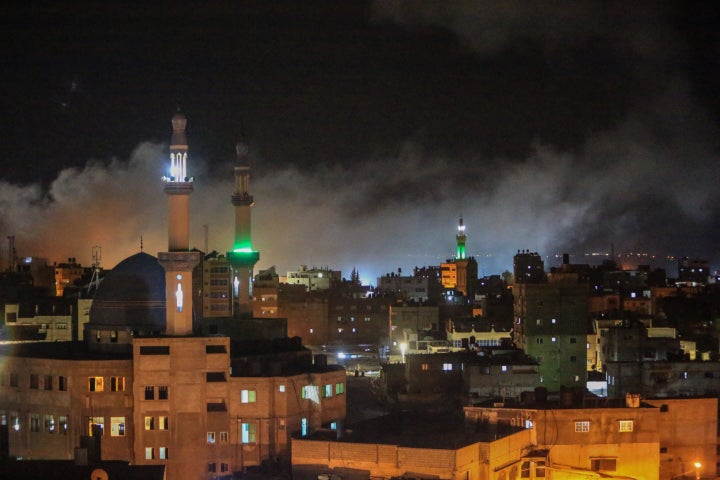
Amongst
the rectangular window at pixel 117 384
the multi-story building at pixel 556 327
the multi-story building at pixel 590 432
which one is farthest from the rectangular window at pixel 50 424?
the multi-story building at pixel 556 327

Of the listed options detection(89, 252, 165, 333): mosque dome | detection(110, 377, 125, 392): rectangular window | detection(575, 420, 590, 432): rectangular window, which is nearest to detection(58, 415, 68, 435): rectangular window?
detection(110, 377, 125, 392): rectangular window

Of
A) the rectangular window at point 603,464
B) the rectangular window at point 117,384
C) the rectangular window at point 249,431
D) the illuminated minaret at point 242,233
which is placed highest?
the illuminated minaret at point 242,233

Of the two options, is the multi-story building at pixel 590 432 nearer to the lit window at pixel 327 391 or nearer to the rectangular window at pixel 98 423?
the lit window at pixel 327 391

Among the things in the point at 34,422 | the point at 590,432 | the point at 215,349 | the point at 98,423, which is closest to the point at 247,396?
the point at 215,349

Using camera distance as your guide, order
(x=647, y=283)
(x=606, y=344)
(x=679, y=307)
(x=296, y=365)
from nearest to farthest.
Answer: (x=296, y=365)
(x=606, y=344)
(x=679, y=307)
(x=647, y=283)

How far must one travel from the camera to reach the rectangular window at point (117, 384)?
96.2 ft

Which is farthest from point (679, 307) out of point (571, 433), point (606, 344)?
point (571, 433)

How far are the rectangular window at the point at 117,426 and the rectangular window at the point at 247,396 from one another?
120 inches

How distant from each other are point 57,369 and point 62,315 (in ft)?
67.5

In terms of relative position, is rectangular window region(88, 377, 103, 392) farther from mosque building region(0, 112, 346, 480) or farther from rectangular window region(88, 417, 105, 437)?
rectangular window region(88, 417, 105, 437)

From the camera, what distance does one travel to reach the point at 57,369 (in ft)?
97.2

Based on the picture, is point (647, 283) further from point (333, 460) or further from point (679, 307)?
point (333, 460)

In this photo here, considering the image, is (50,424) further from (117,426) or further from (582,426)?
(582,426)

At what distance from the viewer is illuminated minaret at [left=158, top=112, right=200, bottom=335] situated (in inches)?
1152
